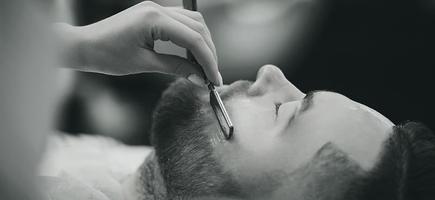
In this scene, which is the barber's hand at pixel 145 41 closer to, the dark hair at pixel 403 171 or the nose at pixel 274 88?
the nose at pixel 274 88

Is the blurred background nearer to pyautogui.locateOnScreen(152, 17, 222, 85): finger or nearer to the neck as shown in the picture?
the neck

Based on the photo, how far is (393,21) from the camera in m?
1.48

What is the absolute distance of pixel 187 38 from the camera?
0.79 m

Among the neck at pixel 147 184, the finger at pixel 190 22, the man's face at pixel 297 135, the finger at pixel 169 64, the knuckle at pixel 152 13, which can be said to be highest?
the knuckle at pixel 152 13

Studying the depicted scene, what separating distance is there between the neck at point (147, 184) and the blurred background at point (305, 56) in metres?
0.50

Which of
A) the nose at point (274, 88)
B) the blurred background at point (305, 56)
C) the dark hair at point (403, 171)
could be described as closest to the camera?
the dark hair at point (403, 171)

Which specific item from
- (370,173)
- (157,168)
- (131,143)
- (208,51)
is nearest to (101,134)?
(131,143)

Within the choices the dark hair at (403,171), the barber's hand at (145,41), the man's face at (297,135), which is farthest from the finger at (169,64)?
the dark hair at (403,171)

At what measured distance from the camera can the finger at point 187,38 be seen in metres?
0.79

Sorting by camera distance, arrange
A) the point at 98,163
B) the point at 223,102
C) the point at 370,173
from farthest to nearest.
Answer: the point at 98,163
the point at 223,102
the point at 370,173

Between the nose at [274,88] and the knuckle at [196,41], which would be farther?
the nose at [274,88]

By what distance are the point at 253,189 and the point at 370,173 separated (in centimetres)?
17

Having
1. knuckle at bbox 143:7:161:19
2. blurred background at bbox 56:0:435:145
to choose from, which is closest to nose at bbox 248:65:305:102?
knuckle at bbox 143:7:161:19

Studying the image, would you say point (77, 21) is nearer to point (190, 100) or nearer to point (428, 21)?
point (190, 100)
